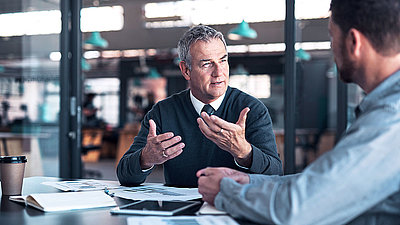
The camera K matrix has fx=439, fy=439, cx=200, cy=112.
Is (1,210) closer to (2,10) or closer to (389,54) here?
(389,54)

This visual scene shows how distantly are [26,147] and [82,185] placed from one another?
11.9ft

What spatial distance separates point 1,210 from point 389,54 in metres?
1.20

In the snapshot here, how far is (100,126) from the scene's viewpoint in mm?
11055

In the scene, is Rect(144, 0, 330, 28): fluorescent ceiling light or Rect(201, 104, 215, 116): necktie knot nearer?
Rect(201, 104, 215, 116): necktie knot

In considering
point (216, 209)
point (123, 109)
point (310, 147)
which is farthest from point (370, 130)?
point (123, 109)

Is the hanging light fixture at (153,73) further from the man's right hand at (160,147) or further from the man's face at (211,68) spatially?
A: the man's right hand at (160,147)

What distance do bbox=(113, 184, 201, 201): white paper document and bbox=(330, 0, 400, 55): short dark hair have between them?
774 mm

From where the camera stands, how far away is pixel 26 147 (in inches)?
201

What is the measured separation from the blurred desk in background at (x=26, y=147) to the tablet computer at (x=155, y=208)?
3.79 meters

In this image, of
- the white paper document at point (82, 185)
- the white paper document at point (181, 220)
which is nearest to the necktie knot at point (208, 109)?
the white paper document at point (82, 185)

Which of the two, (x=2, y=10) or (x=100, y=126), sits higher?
(x=2, y=10)

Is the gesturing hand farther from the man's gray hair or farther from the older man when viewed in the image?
the man's gray hair

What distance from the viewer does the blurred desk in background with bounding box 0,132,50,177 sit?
5008 millimetres

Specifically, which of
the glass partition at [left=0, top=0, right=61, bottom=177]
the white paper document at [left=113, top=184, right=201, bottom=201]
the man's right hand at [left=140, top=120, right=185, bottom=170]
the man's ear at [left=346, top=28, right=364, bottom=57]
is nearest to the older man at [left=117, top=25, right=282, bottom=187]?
the man's right hand at [left=140, top=120, right=185, bottom=170]
